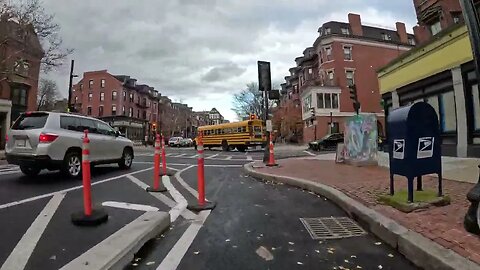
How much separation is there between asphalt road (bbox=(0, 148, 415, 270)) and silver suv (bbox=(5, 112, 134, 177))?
110 centimetres

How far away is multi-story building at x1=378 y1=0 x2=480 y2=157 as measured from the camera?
42.8ft

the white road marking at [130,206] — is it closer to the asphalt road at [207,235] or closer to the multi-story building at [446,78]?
the asphalt road at [207,235]

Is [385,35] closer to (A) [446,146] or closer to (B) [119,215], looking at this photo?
(A) [446,146]

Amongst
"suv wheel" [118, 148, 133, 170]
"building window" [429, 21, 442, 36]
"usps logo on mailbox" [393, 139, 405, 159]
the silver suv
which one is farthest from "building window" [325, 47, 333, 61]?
"usps logo on mailbox" [393, 139, 405, 159]

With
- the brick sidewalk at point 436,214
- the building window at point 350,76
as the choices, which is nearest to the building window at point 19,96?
the brick sidewalk at point 436,214

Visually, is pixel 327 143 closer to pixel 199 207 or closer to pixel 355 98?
pixel 355 98

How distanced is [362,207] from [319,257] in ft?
6.84

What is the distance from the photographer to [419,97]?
53.7 ft

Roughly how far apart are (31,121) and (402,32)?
53792 mm

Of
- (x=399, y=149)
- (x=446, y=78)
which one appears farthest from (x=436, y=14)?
(x=399, y=149)

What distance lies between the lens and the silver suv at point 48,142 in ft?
27.7

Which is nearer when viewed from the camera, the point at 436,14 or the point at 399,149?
the point at 399,149

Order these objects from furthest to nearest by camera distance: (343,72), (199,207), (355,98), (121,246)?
1. (343,72)
2. (355,98)
3. (199,207)
4. (121,246)

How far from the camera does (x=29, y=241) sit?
13.1 feet
